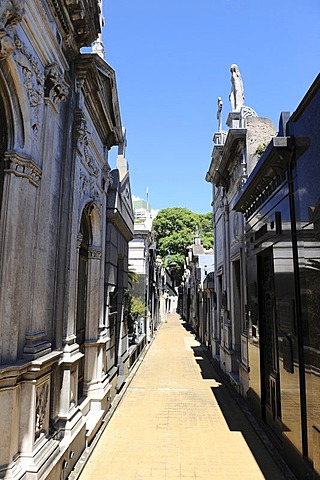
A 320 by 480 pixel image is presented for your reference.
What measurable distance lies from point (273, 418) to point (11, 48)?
22.3 feet

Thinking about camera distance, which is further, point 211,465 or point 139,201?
point 139,201

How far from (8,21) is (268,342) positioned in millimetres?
6483

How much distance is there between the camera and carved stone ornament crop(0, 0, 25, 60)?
290cm

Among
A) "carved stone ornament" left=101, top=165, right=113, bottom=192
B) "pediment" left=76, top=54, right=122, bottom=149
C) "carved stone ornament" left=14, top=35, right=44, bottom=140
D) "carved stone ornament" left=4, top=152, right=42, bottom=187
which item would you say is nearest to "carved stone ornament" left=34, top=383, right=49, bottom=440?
"carved stone ornament" left=4, top=152, right=42, bottom=187

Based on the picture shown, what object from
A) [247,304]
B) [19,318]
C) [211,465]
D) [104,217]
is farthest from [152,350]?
[19,318]

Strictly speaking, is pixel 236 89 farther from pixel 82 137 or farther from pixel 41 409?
pixel 41 409

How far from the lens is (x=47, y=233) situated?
4250mm

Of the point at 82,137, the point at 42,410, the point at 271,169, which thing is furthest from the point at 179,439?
the point at 82,137

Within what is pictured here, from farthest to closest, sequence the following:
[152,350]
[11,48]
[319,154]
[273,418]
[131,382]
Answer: [152,350], [131,382], [273,418], [319,154], [11,48]

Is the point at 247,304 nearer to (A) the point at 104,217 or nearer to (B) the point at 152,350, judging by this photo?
(A) the point at 104,217

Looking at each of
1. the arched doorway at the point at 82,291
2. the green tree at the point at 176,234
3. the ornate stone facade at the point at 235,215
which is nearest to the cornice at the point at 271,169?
the ornate stone facade at the point at 235,215

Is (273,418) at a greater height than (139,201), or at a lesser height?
lesser

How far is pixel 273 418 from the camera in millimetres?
6070

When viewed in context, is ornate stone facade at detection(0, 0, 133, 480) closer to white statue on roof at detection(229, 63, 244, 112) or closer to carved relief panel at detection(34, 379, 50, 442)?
carved relief panel at detection(34, 379, 50, 442)
